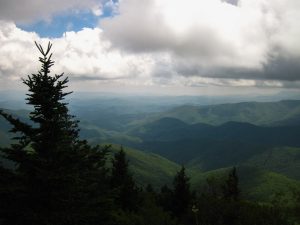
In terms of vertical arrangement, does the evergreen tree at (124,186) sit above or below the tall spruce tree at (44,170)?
below

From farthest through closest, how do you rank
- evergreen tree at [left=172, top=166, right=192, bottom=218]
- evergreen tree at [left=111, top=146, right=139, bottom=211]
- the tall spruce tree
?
1. evergreen tree at [left=172, top=166, right=192, bottom=218]
2. evergreen tree at [left=111, top=146, right=139, bottom=211]
3. the tall spruce tree

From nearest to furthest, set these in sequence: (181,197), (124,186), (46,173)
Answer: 1. (46,173)
2. (124,186)
3. (181,197)

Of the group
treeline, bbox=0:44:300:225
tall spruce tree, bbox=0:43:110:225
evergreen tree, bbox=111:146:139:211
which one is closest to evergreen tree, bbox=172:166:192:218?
evergreen tree, bbox=111:146:139:211

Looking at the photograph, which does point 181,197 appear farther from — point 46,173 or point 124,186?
point 46,173

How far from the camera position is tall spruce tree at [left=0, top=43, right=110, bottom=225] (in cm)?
1859

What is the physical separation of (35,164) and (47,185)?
4.44 feet

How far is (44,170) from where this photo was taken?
18.5 m

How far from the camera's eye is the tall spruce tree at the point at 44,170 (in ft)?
61.0

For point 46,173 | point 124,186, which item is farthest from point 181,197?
point 46,173

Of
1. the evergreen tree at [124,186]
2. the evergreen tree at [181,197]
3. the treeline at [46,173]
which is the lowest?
the evergreen tree at [181,197]

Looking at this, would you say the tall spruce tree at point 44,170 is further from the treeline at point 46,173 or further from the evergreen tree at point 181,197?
the evergreen tree at point 181,197

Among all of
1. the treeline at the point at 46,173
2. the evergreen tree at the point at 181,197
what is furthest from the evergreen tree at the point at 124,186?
the treeline at the point at 46,173

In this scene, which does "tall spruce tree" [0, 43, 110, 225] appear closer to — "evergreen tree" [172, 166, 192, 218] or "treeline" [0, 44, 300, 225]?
"treeline" [0, 44, 300, 225]

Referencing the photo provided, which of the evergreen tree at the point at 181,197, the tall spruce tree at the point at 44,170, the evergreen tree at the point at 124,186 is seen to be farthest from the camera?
the evergreen tree at the point at 181,197
